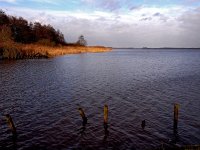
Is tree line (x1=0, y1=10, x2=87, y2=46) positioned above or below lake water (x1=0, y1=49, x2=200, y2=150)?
above

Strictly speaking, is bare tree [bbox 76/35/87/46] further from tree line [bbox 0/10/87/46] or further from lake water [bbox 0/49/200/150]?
lake water [bbox 0/49/200/150]

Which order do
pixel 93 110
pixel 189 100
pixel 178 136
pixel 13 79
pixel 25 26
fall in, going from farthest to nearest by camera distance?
pixel 25 26 → pixel 13 79 → pixel 189 100 → pixel 93 110 → pixel 178 136

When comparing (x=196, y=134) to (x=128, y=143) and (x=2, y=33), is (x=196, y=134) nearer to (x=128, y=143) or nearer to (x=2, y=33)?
(x=128, y=143)

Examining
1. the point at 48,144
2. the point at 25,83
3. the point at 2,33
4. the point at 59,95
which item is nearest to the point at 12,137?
the point at 48,144

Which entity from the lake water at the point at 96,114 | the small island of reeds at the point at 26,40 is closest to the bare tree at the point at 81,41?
the small island of reeds at the point at 26,40

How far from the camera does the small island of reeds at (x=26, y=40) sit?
2820 inches

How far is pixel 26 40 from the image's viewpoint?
99.9 metres

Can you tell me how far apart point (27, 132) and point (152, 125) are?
911cm

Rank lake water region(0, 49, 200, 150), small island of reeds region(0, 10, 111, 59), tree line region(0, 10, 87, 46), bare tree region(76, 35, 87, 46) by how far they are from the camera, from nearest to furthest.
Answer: lake water region(0, 49, 200, 150) < small island of reeds region(0, 10, 111, 59) < tree line region(0, 10, 87, 46) < bare tree region(76, 35, 87, 46)

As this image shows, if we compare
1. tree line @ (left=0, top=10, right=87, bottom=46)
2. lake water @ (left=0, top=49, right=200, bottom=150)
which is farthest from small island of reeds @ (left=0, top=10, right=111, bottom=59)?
lake water @ (left=0, top=49, right=200, bottom=150)

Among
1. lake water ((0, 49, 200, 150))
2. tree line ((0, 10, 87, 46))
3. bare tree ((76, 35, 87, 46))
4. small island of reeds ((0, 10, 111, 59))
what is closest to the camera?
lake water ((0, 49, 200, 150))

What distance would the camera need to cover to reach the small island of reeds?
235 feet

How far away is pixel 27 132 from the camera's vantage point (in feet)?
58.6

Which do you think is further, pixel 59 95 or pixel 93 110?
pixel 59 95
